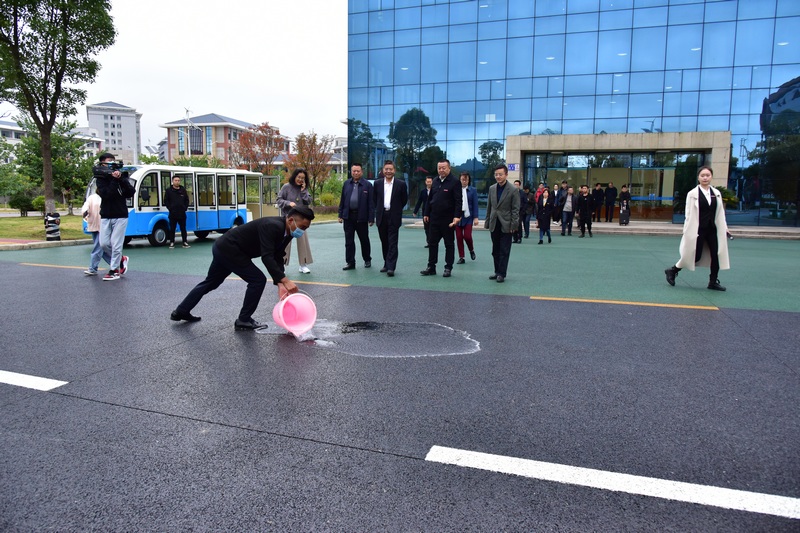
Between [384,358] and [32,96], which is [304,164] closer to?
[32,96]

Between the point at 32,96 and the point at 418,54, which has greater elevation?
the point at 418,54

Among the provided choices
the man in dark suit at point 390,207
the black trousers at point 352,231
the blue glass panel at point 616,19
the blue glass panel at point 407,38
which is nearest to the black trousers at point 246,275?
the man in dark suit at point 390,207

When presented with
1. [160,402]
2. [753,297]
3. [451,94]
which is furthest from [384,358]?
[451,94]

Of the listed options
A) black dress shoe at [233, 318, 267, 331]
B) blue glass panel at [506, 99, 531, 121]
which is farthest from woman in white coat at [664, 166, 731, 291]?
blue glass panel at [506, 99, 531, 121]

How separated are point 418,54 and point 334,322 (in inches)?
1205

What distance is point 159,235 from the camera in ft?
51.0

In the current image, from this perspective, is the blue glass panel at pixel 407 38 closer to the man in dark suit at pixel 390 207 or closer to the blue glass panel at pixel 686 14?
the blue glass panel at pixel 686 14

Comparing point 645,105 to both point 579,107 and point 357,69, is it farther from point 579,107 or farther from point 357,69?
point 357,69

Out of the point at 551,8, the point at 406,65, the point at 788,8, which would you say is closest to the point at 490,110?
the point at 406,65

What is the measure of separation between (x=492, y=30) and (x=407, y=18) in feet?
17.7

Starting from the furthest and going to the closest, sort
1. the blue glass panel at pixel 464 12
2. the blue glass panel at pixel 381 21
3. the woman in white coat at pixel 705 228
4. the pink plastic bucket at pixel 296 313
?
the blue glass panel at pixel 381 21
the blue glass panel at pixel 464 12
the woman in white coat at pixel 705 228
the pink plastic bucket at pixel 296 313

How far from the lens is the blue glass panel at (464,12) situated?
3266cm

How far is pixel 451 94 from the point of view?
33188 mm

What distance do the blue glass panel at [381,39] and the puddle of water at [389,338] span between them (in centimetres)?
3150
